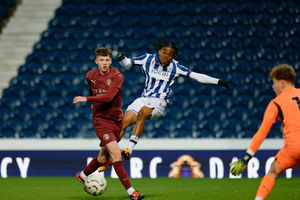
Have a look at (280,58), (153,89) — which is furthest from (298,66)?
(153,89)

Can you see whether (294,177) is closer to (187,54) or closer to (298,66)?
(298,66)

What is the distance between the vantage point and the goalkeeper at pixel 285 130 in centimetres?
383

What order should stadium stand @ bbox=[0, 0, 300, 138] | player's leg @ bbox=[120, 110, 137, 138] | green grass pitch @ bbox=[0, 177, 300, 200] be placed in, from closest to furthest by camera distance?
green grass pitch @ bbox=[0, 177, 300, 200], player's leg @ bbox=[120, 110, 137, 138], stadium stand @ bbox=[0, 0, 300, 138]

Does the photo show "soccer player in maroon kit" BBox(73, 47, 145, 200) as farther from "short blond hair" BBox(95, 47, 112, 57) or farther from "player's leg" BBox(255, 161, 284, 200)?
"player's leg" BBox(255, 161, 284, 200)

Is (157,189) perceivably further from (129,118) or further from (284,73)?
(284,73)

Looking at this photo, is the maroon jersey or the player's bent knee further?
the player's bent knee

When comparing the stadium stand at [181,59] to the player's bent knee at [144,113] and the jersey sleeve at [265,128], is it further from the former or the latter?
the jersey sleeve at [265,128]

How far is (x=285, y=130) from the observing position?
3.93 metres

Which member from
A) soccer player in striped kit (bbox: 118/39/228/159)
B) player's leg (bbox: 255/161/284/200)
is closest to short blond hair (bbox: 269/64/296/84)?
player's leg (bbox: 255/161/284/200)

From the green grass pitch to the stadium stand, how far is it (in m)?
1.38

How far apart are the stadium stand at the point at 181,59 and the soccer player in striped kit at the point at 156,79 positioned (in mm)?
2784

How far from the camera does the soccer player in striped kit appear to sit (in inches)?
238

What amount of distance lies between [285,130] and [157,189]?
2853mm

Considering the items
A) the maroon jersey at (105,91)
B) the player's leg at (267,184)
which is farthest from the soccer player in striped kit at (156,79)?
the player's leg at (267,184)
